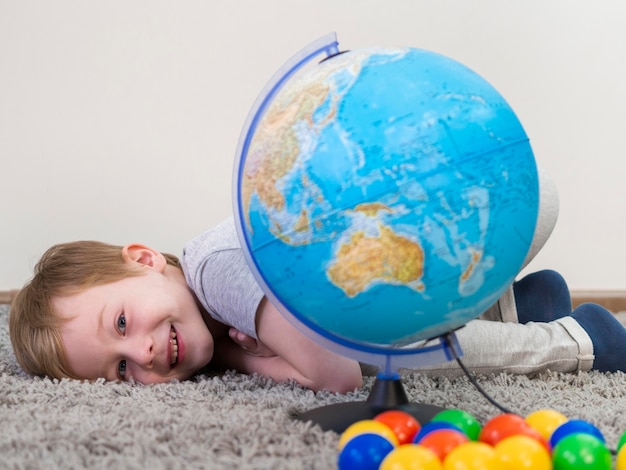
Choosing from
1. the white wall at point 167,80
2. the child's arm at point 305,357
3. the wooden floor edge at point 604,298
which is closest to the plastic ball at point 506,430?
the child's arm at point 305,357

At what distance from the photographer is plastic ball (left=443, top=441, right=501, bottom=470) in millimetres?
720

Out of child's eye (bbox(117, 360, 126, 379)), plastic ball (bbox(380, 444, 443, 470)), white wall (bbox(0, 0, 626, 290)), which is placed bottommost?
child's eye (bbox(117, 360, 126, 379))

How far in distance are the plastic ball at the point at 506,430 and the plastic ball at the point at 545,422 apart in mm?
40

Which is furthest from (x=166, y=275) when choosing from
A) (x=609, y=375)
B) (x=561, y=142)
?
(x=561, y=142)

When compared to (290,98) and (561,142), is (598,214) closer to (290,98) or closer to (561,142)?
(561,142)

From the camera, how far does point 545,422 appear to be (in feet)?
2.89

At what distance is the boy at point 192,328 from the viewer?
1264mm

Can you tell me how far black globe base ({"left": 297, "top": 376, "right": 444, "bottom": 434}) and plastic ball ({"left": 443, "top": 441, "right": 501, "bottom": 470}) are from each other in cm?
24

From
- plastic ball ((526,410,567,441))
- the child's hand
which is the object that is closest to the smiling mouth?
the child's hand

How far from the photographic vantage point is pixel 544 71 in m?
2.26

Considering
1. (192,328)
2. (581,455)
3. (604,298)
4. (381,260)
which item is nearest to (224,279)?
(192,328)

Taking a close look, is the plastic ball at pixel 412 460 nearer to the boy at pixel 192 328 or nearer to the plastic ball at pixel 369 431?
the plastic ball at pixel 369 431

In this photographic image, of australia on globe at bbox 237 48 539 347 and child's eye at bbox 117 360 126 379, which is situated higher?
australia on globe at bbox 237 48 539 347

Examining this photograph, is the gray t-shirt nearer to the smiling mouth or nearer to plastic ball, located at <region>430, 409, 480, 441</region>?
the smiling mouth
